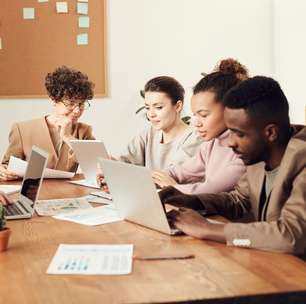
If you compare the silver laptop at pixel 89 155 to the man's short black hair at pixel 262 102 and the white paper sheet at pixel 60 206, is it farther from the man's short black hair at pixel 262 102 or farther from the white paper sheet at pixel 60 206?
the man's short black hair at pixel 262 102

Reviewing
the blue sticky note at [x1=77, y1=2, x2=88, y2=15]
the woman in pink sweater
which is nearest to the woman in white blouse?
the woman in pink sweater

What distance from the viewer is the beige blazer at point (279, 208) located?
139 centimetres

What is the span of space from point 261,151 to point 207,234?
313 mm

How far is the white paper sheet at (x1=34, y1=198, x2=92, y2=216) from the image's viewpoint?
1.94 m

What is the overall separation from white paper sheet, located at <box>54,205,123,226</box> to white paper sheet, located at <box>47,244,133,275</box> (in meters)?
0.29

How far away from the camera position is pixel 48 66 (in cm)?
399

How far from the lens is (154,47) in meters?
4.21

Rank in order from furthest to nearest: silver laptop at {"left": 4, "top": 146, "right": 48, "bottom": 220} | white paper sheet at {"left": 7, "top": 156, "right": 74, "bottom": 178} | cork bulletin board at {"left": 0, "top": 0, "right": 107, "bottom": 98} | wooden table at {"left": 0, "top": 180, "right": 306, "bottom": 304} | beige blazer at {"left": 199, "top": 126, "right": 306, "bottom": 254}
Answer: cork bulletin board at {"left": 0, "top": 0, "right": 107, "bottom": 98} → white paper sheet at {"left": 7, "top": 156, "right": 74, "bottom": 178} → silver laptop at {"left": 4, "top": 146, "right": 48, "bottom": 220} → beige blazer at {"left": 199, "top": 126, "right": 306, "bottom": 254} → wooden table at {"left": 0, "top": 180, "right": 306, "bottom": 304}

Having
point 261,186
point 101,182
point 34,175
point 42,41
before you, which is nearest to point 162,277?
point 261,186

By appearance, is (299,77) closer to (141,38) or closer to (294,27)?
(294,27)

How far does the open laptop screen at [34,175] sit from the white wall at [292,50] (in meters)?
2.51

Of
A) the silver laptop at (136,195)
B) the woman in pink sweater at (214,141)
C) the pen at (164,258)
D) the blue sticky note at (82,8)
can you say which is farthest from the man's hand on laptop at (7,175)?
the blue sticky note at (82,8)

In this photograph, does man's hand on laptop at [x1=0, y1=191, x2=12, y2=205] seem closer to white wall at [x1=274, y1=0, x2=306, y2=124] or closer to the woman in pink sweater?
the woman in pink sweater

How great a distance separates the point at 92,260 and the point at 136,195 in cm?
36
